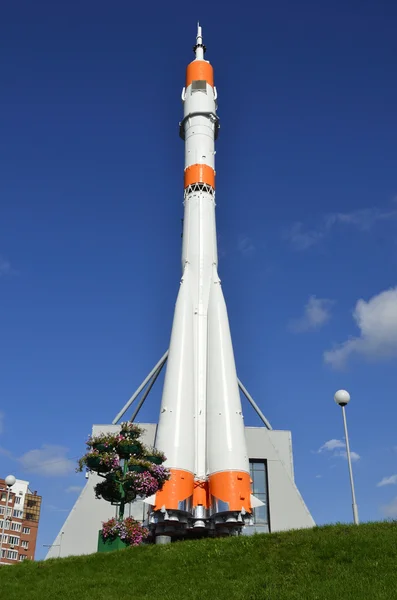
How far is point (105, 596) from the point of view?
17.2 metres

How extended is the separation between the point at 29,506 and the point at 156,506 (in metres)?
87.8

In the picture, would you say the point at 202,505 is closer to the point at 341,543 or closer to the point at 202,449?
the point at 202,449

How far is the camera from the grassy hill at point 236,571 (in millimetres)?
15625

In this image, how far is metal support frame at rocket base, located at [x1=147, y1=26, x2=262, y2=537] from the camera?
98.2ft

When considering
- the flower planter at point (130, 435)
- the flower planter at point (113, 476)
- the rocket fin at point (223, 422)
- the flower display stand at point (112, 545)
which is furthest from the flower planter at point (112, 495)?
the rocket fin at point (223, 422)

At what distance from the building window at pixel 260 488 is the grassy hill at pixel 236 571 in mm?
19088

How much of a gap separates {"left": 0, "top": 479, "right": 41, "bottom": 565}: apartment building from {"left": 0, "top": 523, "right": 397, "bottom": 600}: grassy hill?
83.9m

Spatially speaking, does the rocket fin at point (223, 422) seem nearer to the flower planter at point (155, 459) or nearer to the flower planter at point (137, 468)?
the flower planter at point (155, 459)

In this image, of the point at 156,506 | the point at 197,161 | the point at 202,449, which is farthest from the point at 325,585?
the point at 197,161

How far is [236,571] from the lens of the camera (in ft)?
58.5

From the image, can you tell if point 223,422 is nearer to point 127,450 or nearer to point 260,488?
point 127,450

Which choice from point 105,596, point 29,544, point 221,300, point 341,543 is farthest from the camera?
point 29,544

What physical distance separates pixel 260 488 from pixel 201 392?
10230mm

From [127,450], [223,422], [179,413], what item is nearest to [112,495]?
[127,450]
